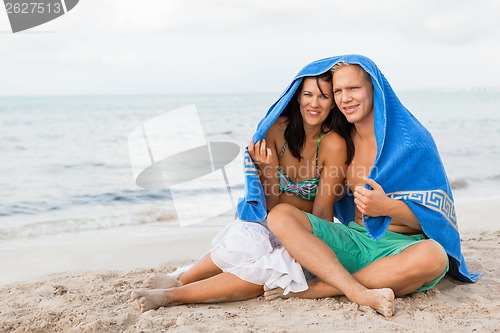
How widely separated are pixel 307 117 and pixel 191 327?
141 cm

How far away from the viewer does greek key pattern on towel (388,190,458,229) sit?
10.1ft

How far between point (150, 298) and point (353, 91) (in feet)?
5.29

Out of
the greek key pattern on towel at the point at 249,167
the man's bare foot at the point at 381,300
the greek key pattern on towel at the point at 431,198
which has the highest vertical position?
the greek key pattern on towel at the point at 249,167

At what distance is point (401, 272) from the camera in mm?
2973

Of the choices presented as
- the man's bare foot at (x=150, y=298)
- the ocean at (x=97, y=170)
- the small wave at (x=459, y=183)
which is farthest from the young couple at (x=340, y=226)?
the small wave at (x=459, y=183)

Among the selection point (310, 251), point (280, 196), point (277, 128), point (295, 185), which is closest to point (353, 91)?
point (277, 128)

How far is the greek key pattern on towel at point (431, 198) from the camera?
3064mm

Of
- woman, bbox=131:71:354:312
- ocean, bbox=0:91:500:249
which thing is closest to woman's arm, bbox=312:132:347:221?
woman, bbox=131:71:354:312

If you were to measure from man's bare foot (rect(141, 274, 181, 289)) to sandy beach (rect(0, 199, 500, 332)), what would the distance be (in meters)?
0.15

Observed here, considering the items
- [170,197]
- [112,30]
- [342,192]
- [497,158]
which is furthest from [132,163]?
[112,30]

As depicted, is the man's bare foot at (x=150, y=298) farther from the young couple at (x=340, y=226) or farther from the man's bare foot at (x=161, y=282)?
the man's bare foot at (x=161, y=282)

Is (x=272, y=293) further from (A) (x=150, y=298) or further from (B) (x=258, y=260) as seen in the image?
(A) (x=150, y=298)

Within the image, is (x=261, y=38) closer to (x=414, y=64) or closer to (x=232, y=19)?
(x=232, y=19)

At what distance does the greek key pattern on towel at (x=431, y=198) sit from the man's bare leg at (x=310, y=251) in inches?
19.8
